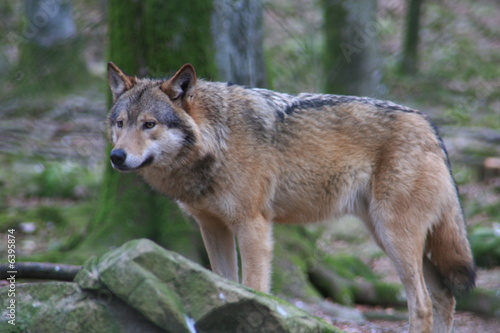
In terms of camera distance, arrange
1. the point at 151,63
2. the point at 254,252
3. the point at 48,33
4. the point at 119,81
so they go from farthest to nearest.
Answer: the point at 48,33 → the point at 151,63 → the point at 119,81 → the point at 254,252

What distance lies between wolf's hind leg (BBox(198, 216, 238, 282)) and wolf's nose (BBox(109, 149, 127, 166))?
1118mm

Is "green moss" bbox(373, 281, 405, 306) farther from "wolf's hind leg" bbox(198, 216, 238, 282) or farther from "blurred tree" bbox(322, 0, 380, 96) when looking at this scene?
"blurred tree" bbox(322, 0, 380, 96)

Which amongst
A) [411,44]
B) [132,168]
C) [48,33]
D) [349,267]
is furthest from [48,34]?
[132,168]

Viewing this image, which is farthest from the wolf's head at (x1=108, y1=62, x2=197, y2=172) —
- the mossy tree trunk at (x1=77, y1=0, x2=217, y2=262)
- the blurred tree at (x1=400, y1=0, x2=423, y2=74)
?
the blurred tree at (x1=400, y1=0, x2=423, y2=74)

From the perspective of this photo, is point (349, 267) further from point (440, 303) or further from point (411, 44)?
point (411, 44)

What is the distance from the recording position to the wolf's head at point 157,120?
14.6 feet

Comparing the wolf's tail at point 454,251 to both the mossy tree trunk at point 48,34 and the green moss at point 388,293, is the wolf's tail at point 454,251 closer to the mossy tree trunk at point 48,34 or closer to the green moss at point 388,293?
the green moss at point 388,293

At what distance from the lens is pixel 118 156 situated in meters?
4.23

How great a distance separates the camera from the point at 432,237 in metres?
5.23

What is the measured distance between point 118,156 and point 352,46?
737 cm

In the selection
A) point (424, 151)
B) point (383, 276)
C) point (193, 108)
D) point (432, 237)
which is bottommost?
point (383, 276)

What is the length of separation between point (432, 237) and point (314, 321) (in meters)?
2.07

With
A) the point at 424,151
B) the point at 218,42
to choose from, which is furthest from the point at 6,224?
the point at 424,151

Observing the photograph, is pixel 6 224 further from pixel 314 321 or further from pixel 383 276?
pixel 314 321
